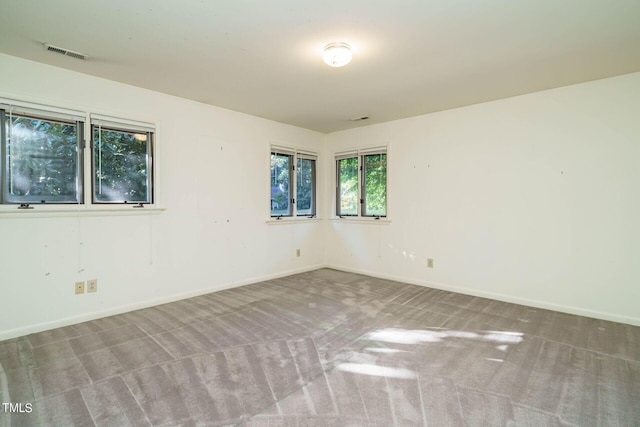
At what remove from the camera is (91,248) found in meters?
3.09

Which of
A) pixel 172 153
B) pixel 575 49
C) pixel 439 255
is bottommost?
pixel 439 255

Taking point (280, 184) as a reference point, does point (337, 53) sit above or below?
above

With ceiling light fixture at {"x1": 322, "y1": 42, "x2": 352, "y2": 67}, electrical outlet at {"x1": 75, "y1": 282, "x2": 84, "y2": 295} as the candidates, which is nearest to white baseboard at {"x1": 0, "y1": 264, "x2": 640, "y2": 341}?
electrical outlet at {"x1": 75, "y1": 282, "x2": 84, "y2": 295}

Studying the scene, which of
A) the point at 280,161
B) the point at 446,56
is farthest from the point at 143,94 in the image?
the point at 446,56

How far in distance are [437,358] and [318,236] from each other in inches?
134

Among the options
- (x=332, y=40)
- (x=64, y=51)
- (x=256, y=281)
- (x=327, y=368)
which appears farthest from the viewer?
(x=256, y=281)

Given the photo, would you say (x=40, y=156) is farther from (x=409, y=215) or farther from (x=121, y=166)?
(x=409, y=215)

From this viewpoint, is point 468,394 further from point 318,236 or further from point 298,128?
point 298,128

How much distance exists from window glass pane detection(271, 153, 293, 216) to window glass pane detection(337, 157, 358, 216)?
948mm

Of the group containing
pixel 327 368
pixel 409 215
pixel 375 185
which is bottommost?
pixel 327 368

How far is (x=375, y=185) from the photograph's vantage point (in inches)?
197

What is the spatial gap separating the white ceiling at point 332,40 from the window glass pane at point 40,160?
0.59 metres

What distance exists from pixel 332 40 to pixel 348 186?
311 centimetres

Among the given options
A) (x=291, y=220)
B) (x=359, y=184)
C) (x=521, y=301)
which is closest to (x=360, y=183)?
(x=359, y=184)
